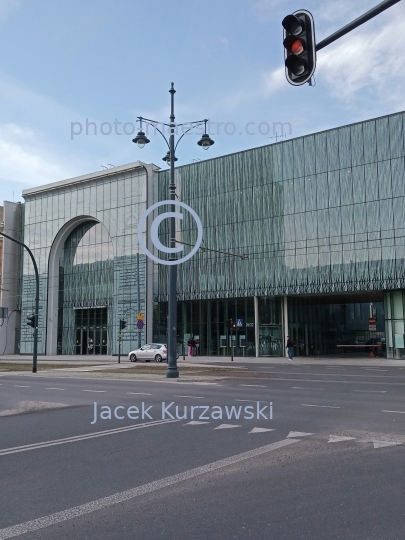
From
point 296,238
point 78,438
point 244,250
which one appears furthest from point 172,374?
point 244,250

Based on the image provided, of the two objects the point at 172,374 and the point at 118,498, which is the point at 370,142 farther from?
the point at 118,498

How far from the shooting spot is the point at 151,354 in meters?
40.7

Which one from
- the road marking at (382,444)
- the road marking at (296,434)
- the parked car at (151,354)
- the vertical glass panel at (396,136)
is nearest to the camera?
the road marking at (382,444)

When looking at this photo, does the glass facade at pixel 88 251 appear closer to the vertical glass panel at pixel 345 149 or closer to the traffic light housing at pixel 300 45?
the vertical glass panel at pixel 345 149

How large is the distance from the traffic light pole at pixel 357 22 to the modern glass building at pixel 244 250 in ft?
109

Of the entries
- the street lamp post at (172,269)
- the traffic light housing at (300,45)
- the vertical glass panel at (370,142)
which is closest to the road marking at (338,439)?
the traffic light housing at (300,45)

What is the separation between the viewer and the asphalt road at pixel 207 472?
4961mm

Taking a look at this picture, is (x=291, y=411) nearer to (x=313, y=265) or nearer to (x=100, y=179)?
(x=313, y=265)

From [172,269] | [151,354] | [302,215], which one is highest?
[302,215]

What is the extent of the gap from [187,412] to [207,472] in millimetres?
5541

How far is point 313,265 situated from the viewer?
42.8m

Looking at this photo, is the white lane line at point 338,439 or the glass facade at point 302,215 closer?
the white lane line at point 338,439

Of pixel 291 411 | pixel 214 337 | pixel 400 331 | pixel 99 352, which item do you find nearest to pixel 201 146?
pixel 291 411

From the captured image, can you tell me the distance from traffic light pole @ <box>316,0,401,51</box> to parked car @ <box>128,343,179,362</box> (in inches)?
1329
